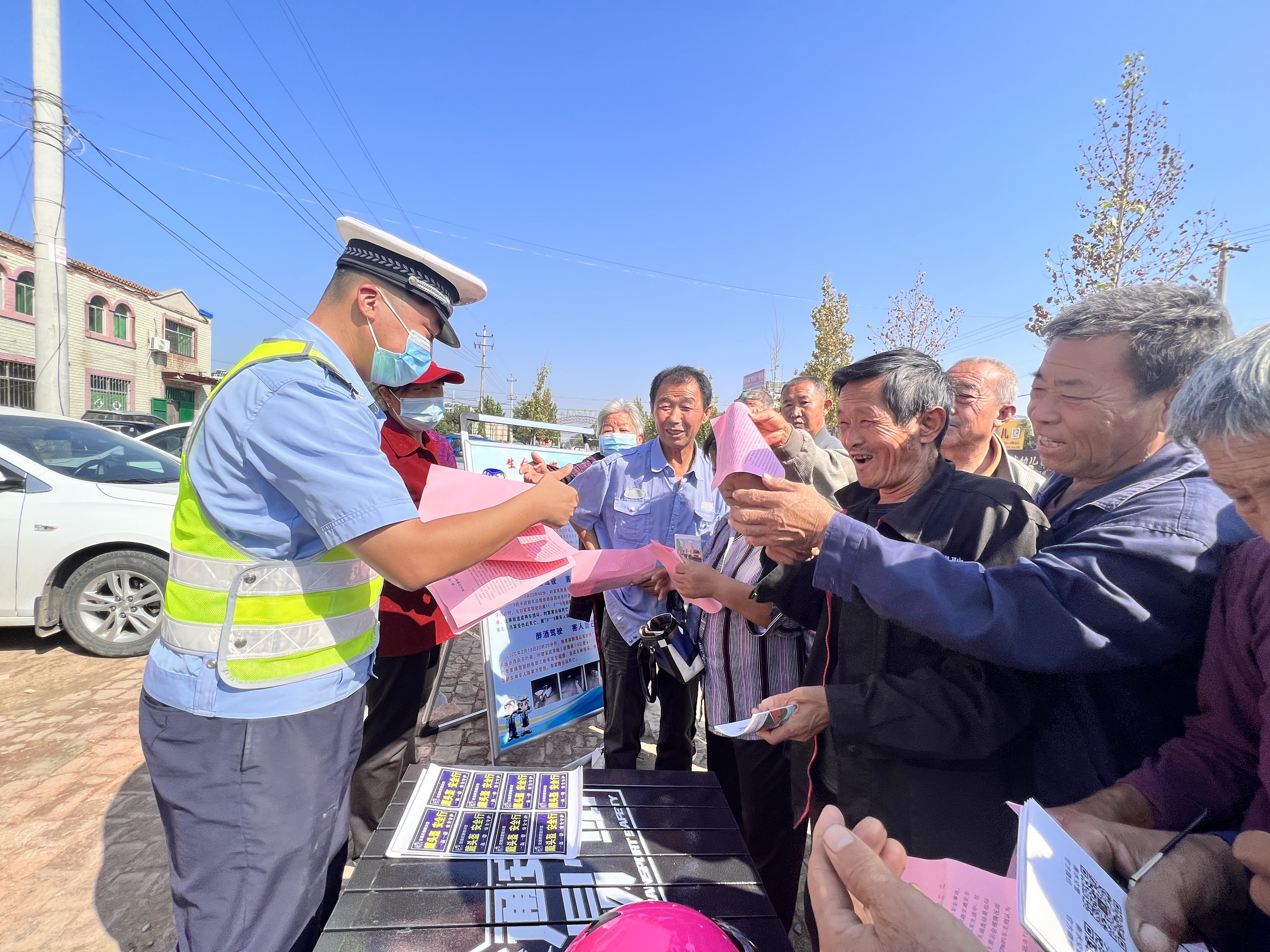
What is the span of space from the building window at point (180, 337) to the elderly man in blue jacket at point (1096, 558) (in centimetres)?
3505

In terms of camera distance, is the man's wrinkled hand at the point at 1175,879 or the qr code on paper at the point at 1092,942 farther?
the man's wrinkled hand at the point at 1175,879

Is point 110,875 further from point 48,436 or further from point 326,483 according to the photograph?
point 48,436

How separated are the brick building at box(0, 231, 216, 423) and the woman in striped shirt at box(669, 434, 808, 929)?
2347 centimetres

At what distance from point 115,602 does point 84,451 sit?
1319mm

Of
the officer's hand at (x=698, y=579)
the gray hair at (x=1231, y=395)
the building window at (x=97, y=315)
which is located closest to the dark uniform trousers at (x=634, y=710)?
the officer's hand at (x=698, y=579)

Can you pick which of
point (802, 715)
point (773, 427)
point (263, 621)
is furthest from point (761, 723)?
point (773, 427)

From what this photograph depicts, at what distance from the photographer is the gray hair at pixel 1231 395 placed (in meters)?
0.86

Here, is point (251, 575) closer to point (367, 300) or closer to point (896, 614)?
point (367, 300)

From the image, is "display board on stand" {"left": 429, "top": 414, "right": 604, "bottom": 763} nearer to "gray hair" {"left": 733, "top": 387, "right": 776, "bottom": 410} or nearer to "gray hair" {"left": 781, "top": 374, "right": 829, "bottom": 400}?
"gray hair" {"left": 733, "top": 387, "right": 776, "bottom": 410}

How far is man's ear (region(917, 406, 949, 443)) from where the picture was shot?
167cm

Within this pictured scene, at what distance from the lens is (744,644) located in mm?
2320

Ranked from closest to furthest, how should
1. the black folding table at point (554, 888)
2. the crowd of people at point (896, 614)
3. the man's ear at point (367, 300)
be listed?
1. the crowd of people at point (896, 614)
2. the black folding table at point (554, 888)
3. the man's ear at point (367, 300)

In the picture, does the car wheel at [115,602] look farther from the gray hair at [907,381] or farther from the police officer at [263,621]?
the gray hair at [907,381]

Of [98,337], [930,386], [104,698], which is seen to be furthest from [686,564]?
[98,337]
